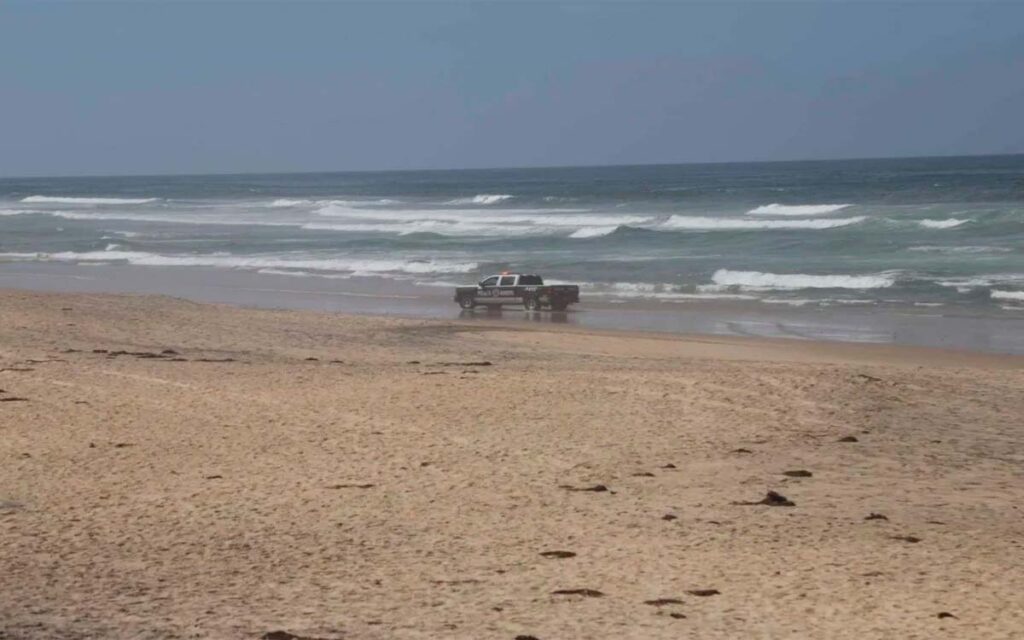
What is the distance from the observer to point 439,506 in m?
10.2

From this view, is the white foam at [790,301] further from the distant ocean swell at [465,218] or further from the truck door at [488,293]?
the distant ocean swell at [465,218]

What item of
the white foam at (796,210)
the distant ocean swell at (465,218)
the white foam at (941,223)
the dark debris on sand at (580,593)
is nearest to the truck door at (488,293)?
the dark debris on sand at (580,593)

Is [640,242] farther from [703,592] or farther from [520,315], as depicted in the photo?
[703,592]

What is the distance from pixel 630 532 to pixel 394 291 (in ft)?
81.0

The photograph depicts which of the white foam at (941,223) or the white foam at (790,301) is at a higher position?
the white foam at (941,223)

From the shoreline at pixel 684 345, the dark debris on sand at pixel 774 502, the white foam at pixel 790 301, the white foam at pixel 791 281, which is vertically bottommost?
the shoreline at pixel 684 345

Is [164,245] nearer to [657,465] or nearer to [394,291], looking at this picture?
[394,291]

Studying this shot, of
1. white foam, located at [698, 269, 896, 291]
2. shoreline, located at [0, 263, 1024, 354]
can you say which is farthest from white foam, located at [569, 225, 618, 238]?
white foam, located at [698, 269, 896, 291]

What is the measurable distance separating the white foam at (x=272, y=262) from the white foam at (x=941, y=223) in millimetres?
17100

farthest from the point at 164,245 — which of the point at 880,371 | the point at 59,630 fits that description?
the point at 59,630

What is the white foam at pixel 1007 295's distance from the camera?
28602 mm

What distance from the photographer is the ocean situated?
3091cm

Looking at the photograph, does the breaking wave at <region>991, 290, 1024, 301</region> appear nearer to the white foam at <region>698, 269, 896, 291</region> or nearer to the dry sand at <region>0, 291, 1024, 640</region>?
the white foam at <region>698, 269, 896, 291</region>

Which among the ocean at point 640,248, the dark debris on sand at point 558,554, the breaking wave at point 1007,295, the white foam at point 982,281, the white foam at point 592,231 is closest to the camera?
the dark debris on sand at point 558,554
